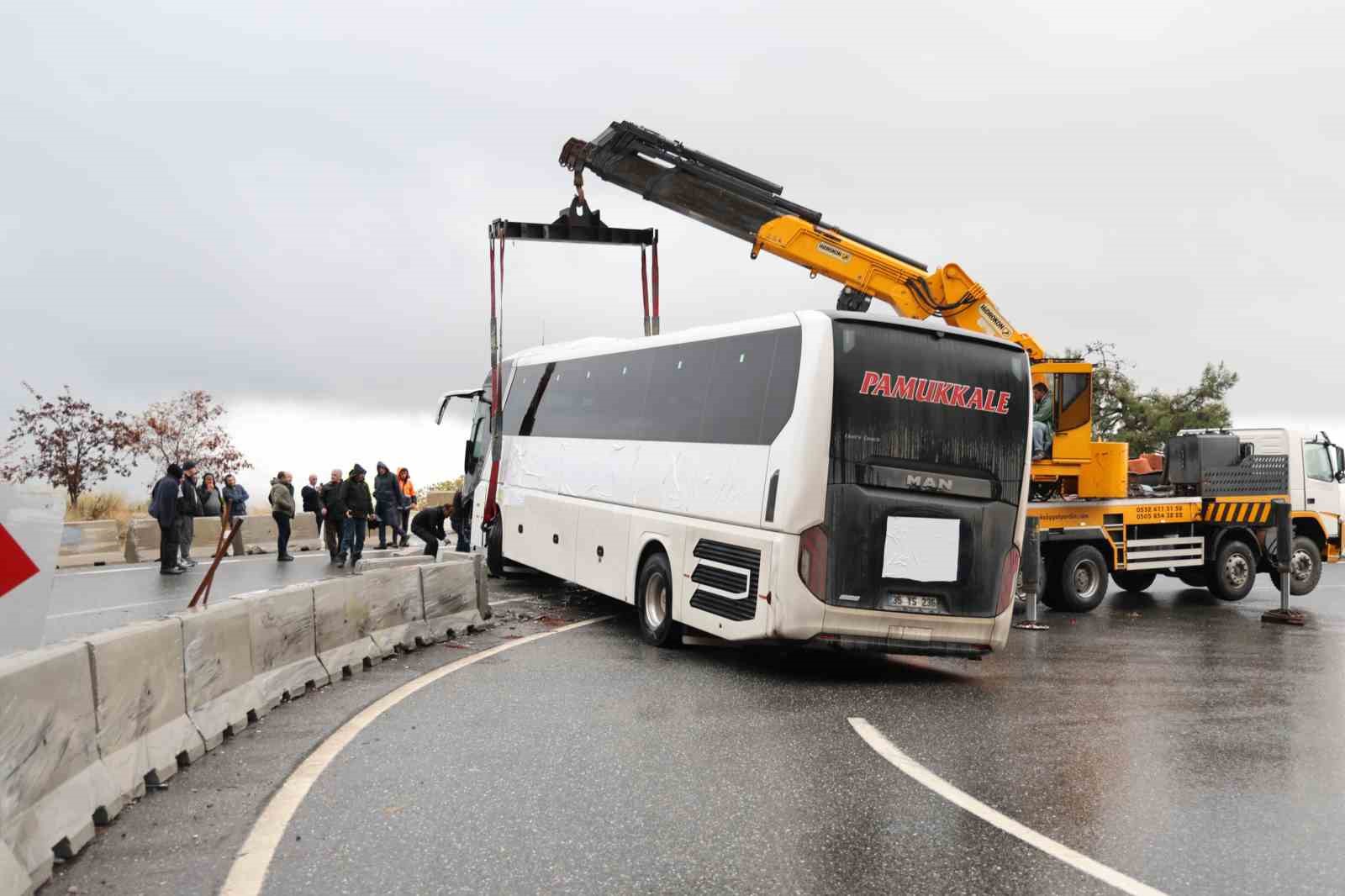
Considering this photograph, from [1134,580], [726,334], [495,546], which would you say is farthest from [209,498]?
[1134,580]

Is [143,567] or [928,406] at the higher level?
[928,406]

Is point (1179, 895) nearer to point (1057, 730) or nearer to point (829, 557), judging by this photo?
point (1057, 730)

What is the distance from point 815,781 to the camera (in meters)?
6.22

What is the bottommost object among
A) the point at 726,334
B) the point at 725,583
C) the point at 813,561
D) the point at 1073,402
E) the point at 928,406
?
the point at 725,583

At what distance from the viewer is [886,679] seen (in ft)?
33.1

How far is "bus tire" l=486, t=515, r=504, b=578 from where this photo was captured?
58.6 feet

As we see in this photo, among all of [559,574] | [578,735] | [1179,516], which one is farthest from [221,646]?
[1179,516]

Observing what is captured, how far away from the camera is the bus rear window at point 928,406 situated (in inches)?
381

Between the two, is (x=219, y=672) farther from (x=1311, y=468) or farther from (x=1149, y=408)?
(x=1149, y=408)

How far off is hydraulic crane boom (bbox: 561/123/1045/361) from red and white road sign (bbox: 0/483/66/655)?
11635 mm

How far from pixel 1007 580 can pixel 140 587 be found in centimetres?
1327

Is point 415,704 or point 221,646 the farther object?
point 415,704

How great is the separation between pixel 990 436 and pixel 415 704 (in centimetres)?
545

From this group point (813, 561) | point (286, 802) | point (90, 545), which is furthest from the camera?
point (90, 545)
